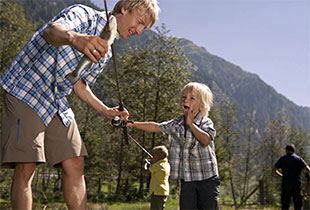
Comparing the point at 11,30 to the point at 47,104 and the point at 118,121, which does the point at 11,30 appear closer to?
the point at 118,121

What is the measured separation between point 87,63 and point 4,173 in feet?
75.6

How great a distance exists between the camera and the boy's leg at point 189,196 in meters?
4.00

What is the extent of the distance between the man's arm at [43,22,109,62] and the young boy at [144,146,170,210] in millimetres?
3953

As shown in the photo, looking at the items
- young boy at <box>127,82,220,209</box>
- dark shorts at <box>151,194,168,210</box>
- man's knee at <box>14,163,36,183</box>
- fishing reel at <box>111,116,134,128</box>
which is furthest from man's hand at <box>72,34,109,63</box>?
dark shorts at <box>151,194,168,210</box>

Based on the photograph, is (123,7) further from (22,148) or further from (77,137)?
(22,148)

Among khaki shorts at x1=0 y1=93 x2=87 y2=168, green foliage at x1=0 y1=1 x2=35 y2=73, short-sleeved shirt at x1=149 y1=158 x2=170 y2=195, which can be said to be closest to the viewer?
khaki shorts at x1=0 y1=93 x2=87 y2=168

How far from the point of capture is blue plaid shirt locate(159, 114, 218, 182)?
4031mm

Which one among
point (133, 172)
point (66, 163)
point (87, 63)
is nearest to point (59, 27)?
point (87, 63)

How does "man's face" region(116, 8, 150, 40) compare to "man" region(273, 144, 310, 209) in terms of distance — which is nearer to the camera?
"man's face" region(116, 8, 150, 40)

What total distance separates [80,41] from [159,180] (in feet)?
13.9

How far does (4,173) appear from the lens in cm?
2233

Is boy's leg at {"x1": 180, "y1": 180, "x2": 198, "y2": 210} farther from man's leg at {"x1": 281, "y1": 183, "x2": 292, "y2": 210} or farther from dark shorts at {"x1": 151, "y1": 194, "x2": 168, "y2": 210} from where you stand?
man's leg at {"x1": 281, "y1": 183, "x2": 292, "y2": 210}

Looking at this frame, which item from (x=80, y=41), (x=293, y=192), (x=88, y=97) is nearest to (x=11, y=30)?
(x=293, y=192)

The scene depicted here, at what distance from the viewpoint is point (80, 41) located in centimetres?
179
